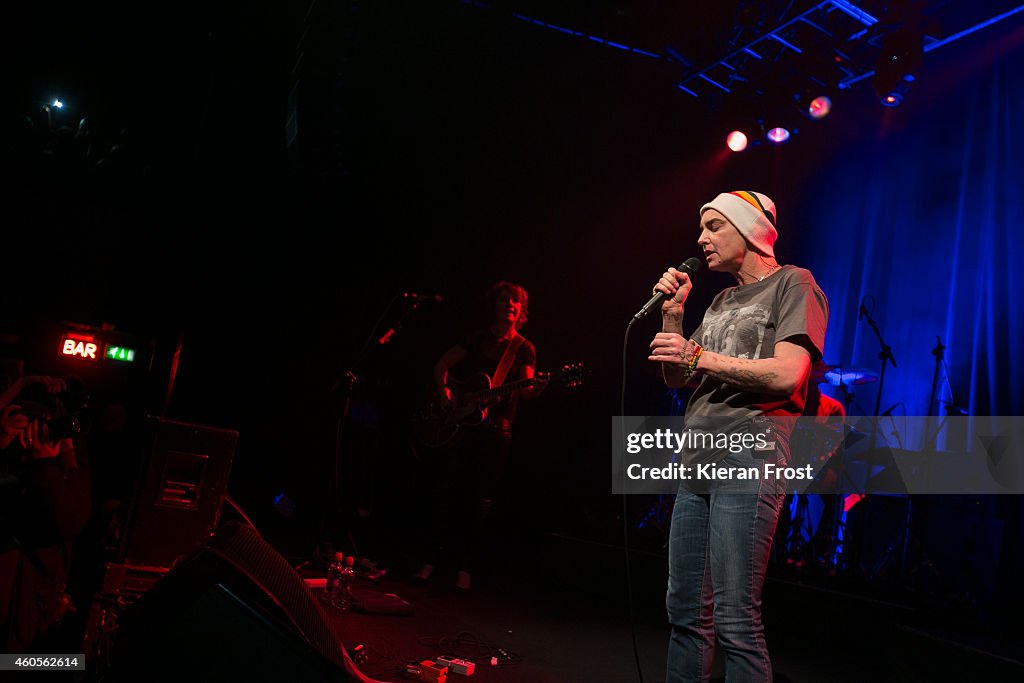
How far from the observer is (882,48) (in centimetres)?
546

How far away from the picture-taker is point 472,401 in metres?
4.80

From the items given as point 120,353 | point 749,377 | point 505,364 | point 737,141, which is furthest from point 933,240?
point 120,353

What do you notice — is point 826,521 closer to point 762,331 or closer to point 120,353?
point 762,331

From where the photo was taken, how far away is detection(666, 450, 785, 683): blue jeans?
1.84 m

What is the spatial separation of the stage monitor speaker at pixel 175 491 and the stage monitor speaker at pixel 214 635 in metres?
2.01

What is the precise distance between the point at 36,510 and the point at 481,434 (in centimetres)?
256

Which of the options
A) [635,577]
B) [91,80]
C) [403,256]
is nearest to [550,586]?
[635,577]

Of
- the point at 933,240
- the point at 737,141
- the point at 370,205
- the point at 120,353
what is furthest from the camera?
the point at 933,240

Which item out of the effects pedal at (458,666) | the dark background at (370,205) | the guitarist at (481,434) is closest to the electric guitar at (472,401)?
the guitarist at (481,434)

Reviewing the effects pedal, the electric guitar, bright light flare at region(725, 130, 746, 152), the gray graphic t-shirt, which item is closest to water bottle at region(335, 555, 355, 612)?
the effects pedal

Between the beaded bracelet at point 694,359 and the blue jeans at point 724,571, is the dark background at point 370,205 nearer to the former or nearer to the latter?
the blue jeans at point 724,571

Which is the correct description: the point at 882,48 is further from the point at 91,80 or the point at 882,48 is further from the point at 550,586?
the point at 91,80

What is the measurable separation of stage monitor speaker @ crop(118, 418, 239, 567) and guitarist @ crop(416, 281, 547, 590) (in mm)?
1608

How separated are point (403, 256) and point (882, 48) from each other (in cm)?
436
